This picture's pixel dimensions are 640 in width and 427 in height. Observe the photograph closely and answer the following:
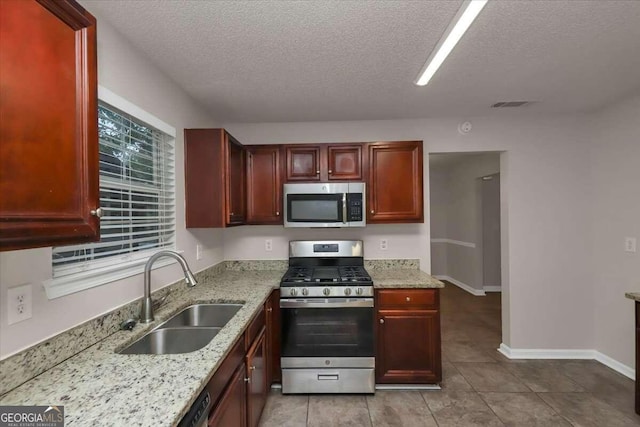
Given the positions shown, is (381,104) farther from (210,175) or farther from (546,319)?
(546,319)

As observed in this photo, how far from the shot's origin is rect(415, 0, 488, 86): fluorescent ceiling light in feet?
4.19

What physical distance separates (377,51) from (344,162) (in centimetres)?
119

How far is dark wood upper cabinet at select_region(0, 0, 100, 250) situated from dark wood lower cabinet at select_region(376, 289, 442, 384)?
2201 millimetres

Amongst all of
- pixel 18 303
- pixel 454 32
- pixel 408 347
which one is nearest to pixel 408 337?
pixel 408 347

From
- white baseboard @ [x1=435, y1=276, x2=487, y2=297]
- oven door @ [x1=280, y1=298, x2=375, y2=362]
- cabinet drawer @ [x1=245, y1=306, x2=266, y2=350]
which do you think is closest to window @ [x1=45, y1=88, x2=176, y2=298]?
cabinet drawer @ [x1=245, y1=306, x2=266, y2=350]

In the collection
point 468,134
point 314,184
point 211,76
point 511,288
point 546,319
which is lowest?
point 546,319

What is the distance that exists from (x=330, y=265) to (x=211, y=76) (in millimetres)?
2010

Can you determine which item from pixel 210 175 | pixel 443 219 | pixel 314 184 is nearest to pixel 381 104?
pixel 314 184

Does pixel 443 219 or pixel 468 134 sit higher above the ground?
pixel 468 134

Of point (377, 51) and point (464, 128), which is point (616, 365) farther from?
point (377, 51)

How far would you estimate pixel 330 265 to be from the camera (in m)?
3.10

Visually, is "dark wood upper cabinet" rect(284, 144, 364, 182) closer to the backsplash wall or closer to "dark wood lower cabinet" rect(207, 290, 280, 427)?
the backsplash wall

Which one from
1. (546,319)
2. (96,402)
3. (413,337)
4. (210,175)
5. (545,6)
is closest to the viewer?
(96,402)

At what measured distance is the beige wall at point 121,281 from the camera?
1092 mm
